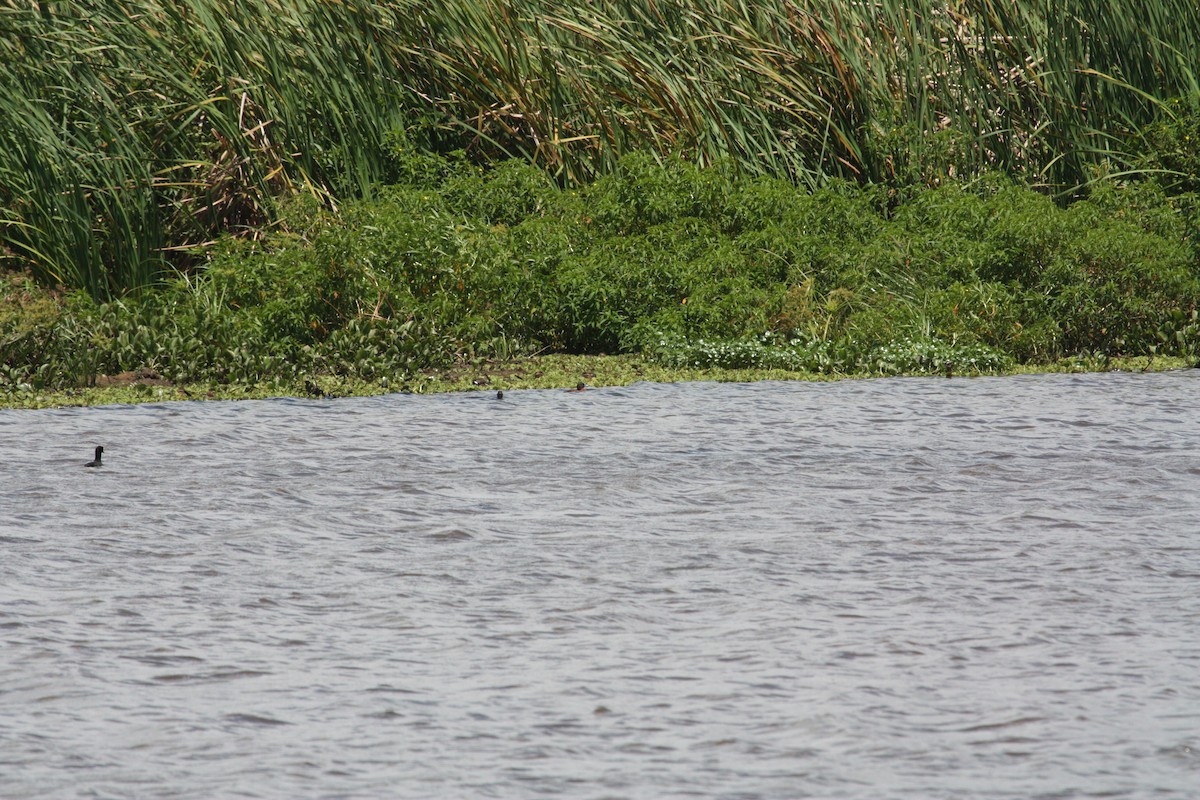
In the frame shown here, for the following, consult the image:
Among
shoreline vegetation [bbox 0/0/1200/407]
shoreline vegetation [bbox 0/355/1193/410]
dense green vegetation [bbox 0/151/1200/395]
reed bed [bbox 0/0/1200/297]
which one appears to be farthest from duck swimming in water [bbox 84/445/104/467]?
reed bed [bbox 0/0/1200/297]

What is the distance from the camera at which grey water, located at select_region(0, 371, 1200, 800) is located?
315 centimetres

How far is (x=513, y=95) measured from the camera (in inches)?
392

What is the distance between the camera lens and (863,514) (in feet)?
17.1

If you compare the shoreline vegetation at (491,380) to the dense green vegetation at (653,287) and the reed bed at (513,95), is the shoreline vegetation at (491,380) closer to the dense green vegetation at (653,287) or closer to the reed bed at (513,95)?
the dense green vegetation at (653,287)

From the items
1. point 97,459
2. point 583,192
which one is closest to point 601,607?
point 97,459

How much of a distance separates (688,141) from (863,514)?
5263mm

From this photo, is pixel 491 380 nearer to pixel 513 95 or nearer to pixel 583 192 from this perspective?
pixel 583 192

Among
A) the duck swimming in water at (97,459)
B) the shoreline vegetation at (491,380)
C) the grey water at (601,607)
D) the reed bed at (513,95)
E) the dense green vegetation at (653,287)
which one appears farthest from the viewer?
the reed bed at (513,95)

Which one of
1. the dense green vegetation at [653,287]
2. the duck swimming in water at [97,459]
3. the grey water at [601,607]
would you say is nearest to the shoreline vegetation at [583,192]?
the dense green vegetation at [653,287]

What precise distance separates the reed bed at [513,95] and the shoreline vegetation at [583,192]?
24mm

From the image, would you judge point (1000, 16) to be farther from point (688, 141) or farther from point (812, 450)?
point (812, 450)

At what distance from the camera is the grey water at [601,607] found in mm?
3146

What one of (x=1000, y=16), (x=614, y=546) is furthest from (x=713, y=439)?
(x=1000, y=16)

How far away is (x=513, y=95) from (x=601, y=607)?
6.27 metres
